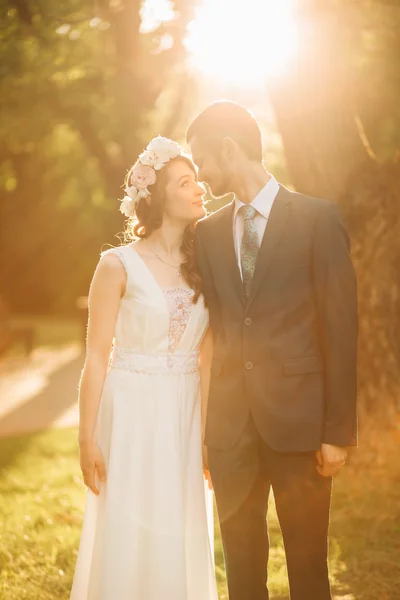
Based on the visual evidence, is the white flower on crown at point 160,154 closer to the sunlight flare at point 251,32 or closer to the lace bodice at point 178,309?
the lace bodice at point 178,309

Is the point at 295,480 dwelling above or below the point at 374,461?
above

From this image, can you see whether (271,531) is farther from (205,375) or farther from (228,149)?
(228,149)

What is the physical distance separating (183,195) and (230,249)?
0.57 m

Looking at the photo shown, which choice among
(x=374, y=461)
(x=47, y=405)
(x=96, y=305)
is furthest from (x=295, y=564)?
(x=47, y=405)

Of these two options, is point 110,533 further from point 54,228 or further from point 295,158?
point 54,228

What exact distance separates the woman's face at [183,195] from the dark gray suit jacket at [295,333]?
0.53 meters

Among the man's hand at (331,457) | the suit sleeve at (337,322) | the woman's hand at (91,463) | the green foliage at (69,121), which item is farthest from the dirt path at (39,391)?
the suit sleeve at (337,322)

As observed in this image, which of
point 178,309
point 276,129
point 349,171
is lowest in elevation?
point 178,309

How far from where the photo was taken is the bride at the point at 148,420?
13.6ft

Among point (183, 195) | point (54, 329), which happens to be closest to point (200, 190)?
point (183, 195)

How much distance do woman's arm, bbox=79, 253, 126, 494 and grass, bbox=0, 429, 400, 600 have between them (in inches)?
73.2

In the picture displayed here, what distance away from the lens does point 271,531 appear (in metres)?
6.76

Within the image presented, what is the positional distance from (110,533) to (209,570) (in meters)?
0.58

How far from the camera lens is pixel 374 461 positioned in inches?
289
